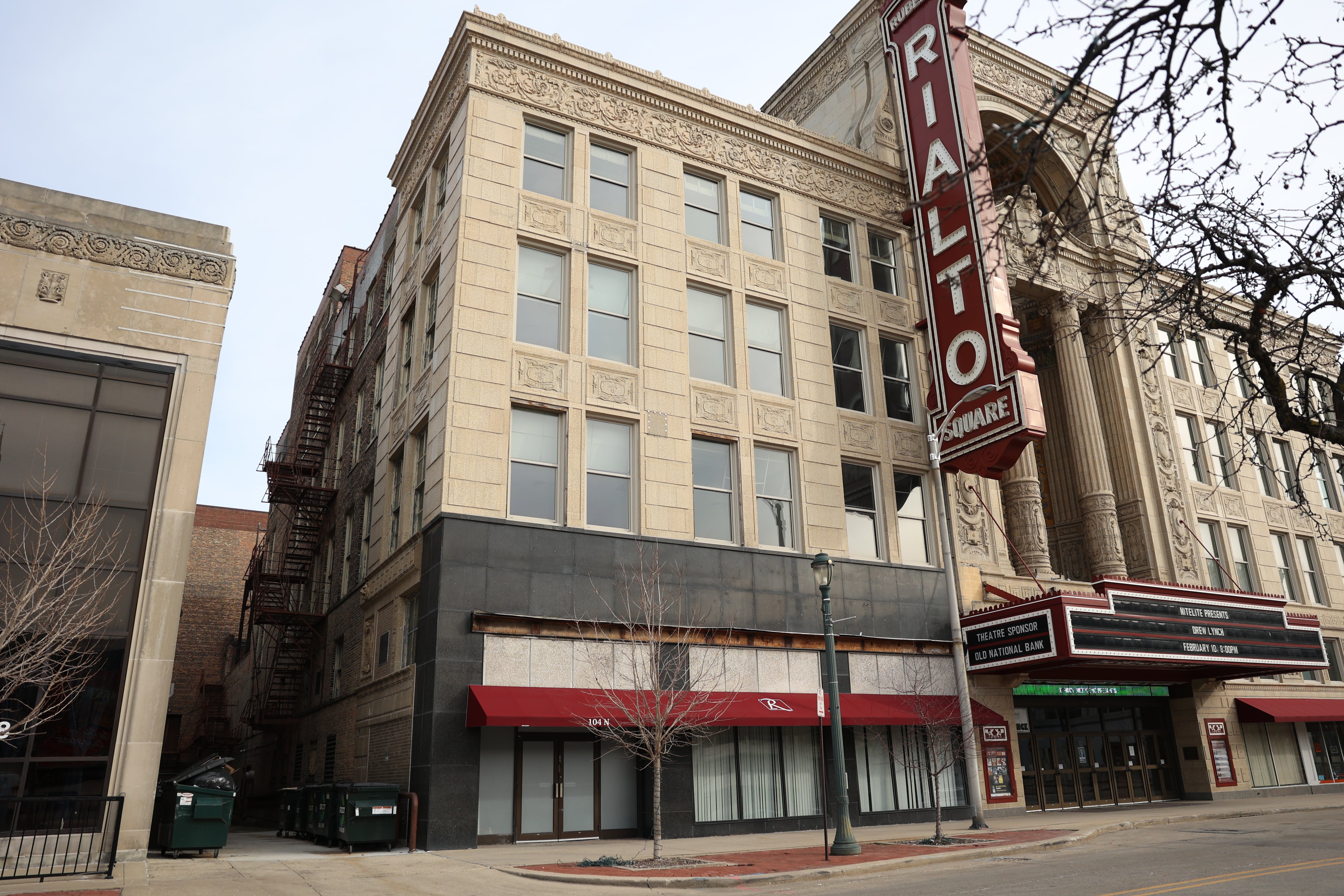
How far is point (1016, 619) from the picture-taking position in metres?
23.2

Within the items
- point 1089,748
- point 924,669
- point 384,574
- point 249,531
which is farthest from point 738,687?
point 249,531

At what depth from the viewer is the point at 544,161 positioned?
75.9 feet

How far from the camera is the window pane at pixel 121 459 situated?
16500mm

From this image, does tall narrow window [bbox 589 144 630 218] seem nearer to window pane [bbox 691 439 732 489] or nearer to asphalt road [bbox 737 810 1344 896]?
window pane [bbox 691 439 732 489]

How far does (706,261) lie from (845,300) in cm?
459

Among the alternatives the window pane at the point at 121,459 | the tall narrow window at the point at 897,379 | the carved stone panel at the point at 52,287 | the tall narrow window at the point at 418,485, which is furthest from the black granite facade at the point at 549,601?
the carved stone panel at the point at 52,287

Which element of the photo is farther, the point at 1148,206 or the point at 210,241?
the point at 210,241

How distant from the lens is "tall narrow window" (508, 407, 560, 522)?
20.2 m

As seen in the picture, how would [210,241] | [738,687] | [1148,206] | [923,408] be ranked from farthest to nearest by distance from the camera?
[923,408] → [738,687] → [210,241] → [1148,206]

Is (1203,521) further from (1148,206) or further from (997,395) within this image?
(1148,206)

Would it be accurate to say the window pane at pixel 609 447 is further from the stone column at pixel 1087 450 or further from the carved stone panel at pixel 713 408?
the stone column at pixel 1087 450

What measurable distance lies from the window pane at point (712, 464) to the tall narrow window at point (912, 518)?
5.22 metres

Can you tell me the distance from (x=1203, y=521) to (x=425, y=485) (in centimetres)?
2731

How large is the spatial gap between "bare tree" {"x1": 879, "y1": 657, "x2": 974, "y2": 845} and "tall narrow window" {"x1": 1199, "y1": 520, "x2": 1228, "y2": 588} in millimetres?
13790
